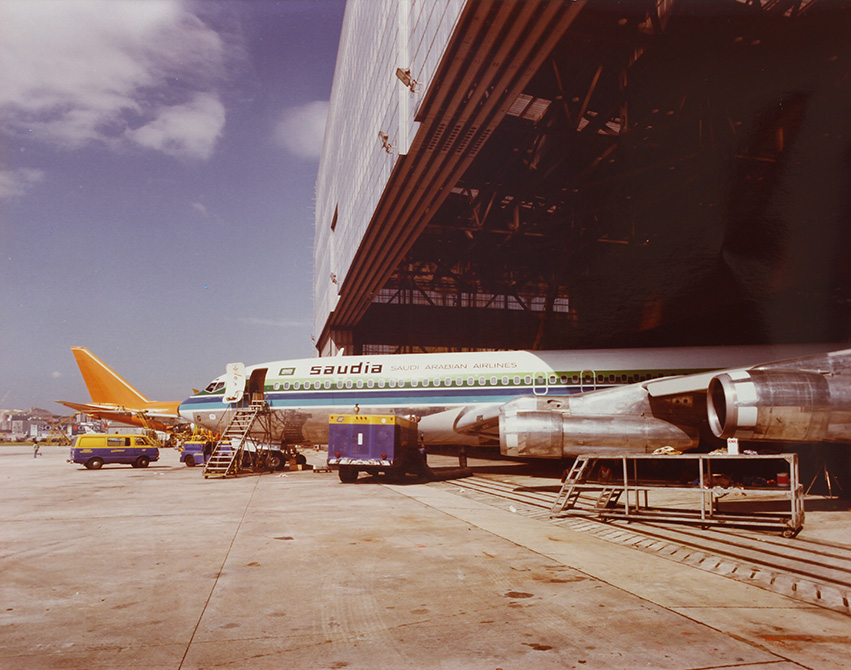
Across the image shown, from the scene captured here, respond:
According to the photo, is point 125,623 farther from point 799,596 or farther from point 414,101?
point 414,101

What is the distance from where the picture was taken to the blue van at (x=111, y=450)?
2738cm

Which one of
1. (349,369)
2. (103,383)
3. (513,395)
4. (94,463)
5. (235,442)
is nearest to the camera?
(513,395)

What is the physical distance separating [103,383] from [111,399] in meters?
1.38

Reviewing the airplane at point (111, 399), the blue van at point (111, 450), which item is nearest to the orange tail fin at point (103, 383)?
the airplane at point (111, 399)

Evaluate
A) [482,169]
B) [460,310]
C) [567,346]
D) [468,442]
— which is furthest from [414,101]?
[460,310]

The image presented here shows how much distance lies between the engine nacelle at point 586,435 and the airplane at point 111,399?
3439cm

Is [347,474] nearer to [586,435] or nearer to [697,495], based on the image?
[586,435]

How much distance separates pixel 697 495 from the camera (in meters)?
15.4

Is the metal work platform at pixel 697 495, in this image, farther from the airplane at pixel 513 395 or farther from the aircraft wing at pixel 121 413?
the aircraft wing at pixel 121 413

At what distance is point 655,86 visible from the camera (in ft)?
58.4

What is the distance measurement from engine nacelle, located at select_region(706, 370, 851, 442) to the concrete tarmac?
189 inches

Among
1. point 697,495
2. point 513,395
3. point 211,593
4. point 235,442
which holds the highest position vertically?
point 513,395

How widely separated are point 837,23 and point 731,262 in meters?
11.5

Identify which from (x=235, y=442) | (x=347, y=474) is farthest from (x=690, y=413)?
(x=235, y=442)
